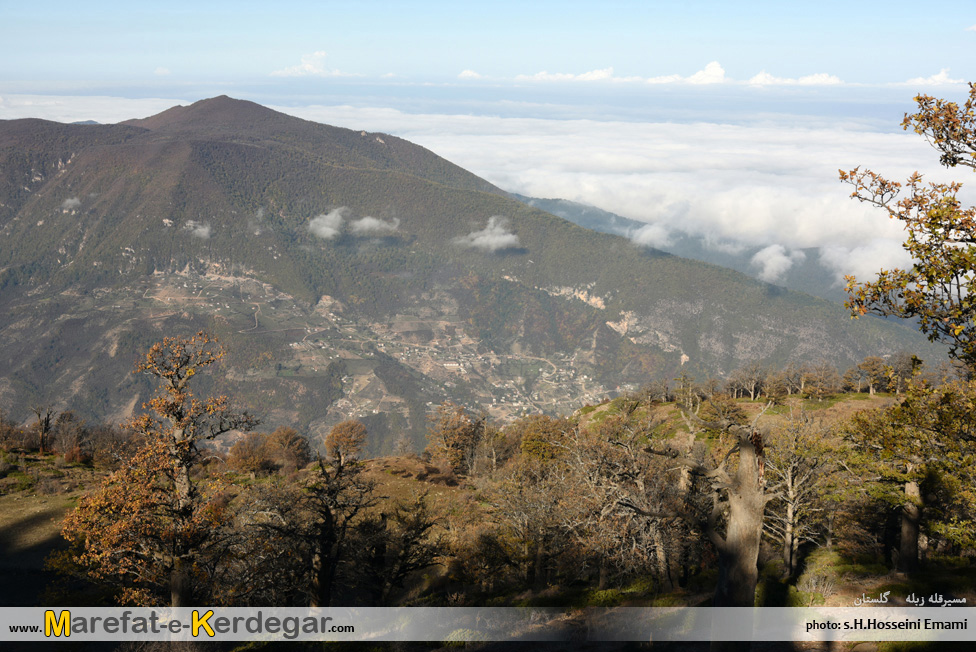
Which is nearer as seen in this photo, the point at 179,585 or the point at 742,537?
the point at 742,537

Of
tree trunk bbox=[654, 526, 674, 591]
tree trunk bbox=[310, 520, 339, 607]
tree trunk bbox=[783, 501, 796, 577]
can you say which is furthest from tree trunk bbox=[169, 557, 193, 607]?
tree trunk bbox=[783, 501, 796, 577]

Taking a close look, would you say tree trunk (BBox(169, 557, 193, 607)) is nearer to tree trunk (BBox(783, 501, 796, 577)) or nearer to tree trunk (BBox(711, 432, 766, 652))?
tree trunk (BBox(711, 432, 766, 652))

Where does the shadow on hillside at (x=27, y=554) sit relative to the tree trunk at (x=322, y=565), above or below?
below

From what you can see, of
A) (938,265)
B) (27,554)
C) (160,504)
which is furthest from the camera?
(27,554)

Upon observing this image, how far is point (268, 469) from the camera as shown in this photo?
83.0 metres

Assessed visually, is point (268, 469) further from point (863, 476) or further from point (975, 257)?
point (975, 257)

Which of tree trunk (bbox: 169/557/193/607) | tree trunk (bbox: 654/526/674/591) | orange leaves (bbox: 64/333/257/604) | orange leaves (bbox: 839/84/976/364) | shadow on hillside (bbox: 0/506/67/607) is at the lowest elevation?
shadow on hillside (bbox: 0/506/67/607)

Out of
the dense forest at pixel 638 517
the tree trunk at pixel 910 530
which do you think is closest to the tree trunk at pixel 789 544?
the dense forest at pixel 638 517

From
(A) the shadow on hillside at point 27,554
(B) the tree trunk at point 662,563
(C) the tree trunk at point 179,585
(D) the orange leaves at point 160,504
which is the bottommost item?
(A) the shadow on hillside at point 27,554

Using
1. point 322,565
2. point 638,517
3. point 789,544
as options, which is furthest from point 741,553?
point 789,544

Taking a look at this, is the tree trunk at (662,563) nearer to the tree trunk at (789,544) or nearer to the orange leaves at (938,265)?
the tree trunk at (789,544)

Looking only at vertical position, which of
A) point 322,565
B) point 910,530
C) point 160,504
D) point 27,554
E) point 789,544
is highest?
point 160,504

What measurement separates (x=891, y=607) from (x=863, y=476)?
249 inches

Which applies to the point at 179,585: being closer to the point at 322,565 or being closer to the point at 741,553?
the point at 322,565
